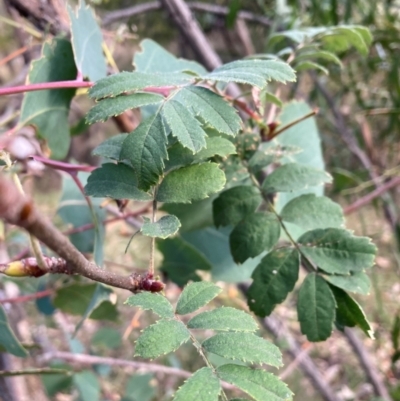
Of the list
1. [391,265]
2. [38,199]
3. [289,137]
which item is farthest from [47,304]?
[38,199]

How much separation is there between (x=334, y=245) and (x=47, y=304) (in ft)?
1.84

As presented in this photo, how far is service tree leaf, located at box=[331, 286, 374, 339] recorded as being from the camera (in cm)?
36

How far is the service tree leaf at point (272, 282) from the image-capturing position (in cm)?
39

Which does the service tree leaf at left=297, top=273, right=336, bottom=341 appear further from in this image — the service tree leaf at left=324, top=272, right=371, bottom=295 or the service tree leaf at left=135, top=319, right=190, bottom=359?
the service tree leaf at left=135, top=319, right=190, bottom=359

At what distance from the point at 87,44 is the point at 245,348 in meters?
0.39

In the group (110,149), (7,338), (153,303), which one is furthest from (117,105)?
(7,338)

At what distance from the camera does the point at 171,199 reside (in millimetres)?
340

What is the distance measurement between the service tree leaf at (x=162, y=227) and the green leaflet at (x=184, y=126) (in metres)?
0.05

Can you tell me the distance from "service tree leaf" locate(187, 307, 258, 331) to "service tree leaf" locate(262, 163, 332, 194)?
0.17 m

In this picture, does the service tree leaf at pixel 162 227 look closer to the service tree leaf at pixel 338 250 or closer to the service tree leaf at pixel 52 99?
the service tree leaf at pixel 338 250

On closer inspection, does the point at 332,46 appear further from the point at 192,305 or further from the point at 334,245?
the point at 192,305

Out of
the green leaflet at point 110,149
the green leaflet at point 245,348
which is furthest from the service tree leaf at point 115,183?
the green leaflet at point 245,348

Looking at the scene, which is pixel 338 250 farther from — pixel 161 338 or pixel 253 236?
pixel 161 338

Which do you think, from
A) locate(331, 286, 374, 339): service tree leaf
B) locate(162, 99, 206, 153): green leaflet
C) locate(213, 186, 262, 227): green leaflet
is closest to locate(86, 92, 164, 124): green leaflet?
locate(162, 99, 206, 153): green leaflet
